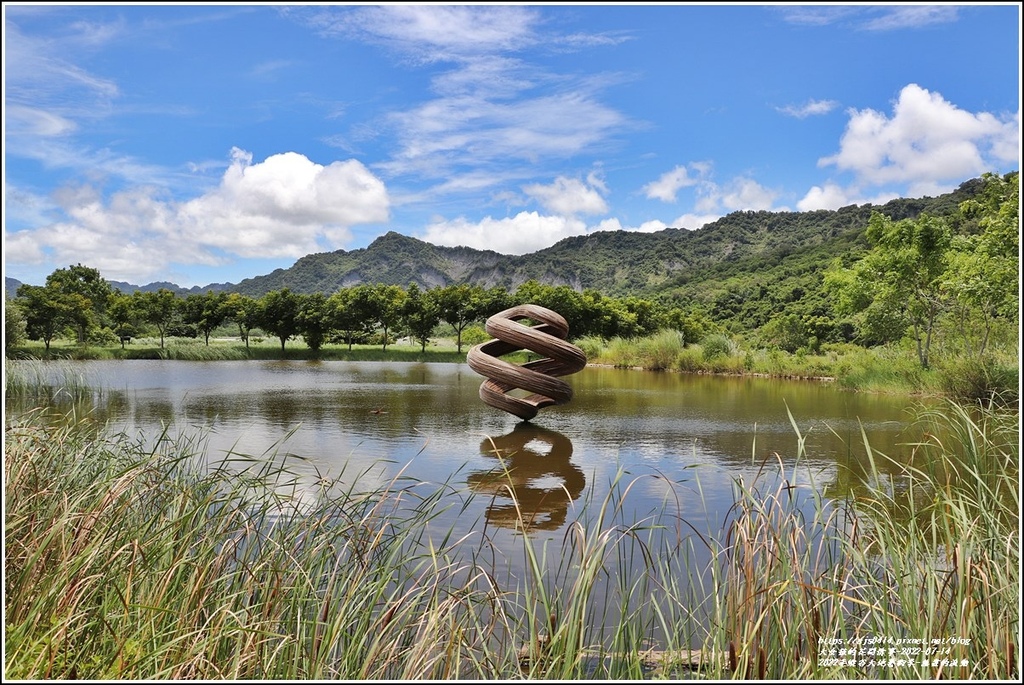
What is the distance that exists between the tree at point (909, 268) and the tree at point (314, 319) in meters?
22.6

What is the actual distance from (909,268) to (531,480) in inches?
512

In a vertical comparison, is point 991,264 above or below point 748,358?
above

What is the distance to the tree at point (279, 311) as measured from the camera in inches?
1313

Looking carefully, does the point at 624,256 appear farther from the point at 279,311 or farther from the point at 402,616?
the point at 402,616

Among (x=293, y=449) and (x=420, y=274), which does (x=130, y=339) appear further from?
(x=420, y=274)

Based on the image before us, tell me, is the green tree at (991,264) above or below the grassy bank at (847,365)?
above

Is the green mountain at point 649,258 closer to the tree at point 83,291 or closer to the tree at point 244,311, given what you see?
the tree at point 244,311

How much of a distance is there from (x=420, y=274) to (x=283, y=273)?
16.2 meters

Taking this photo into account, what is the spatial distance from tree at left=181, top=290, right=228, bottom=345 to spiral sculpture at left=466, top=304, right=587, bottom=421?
88.5ft

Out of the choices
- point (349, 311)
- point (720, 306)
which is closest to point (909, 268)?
point (720, 306)

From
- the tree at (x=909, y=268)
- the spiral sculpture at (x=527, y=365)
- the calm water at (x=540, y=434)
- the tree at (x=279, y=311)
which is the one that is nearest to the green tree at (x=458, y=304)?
the tree at (x=279, y=311)

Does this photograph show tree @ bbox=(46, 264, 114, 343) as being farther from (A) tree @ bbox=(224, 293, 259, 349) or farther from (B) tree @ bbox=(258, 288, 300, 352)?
(B) tree @ bbox=(258, 288, 300, 352)

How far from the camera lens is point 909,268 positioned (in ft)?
53.3

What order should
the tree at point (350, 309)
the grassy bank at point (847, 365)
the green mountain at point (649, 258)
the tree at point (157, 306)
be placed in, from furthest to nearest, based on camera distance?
the green mountain at point (649, 258), the tree at point (350, 309), the tree at point (157, 306), the grassy bank at point (847, 365)
